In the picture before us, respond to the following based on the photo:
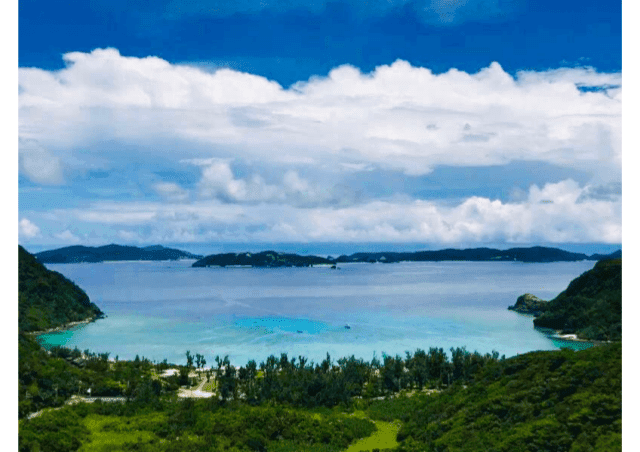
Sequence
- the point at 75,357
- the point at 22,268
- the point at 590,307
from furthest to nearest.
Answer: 1. the point at 22,268
2. the point at 590,307
3. the point at 75,357

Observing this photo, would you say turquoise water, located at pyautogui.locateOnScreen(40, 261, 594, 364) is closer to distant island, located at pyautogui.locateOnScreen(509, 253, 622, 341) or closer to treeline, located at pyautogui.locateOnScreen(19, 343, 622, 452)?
distant island, located at pyautogui.locateOnScreen(509, 253, 622, 341)

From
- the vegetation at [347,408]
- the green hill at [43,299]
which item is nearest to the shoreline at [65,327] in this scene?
the green hill at [43,299]

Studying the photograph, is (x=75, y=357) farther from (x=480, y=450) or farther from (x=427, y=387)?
(x=480, y=450)

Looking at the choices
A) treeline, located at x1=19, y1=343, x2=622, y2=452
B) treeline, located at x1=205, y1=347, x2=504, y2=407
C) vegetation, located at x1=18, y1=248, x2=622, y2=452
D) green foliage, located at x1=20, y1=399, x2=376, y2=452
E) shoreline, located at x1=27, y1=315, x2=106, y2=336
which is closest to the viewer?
treeline, located at x1=19, y1=343, x2=622, y2=452

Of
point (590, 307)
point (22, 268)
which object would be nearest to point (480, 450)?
point (590, 307)

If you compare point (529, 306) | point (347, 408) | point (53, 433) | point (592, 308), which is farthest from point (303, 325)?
point (53, 433)

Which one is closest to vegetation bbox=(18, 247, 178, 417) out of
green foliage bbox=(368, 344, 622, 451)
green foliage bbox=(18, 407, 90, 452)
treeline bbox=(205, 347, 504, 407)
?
green foliage bbox=(18, 407, 90, 452)

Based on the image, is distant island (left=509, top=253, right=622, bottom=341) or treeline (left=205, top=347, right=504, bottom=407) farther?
distant island (left=509, top=253, right=622, bottom=341)

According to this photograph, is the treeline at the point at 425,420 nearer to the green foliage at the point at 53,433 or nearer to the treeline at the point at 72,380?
the green foliage at the point at 53,433

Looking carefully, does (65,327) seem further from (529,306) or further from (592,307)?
(529,306)
